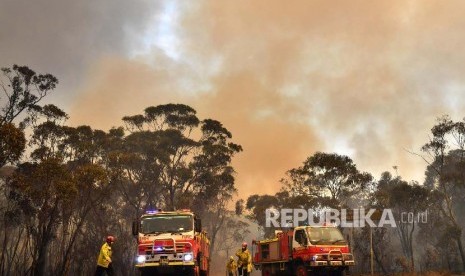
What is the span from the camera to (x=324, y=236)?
20.7 meters

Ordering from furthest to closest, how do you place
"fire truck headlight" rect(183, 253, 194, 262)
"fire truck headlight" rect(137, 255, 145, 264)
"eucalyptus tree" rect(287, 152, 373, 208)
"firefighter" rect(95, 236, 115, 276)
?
"eucalyptus tree" rect(287, 152, 373, 208)
"fire truck headlight" rect(183, 253, 194, 262)
"fire truck headlight" rect(137, 255, 145, 264)
"firefighter" rect(95, 236, 115, 276)

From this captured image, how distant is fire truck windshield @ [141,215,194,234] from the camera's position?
57.4ft

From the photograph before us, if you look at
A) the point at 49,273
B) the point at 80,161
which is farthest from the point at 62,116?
the point at 49,273

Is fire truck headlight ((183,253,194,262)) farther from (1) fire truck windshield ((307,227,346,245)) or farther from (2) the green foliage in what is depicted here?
(2) the green foliage

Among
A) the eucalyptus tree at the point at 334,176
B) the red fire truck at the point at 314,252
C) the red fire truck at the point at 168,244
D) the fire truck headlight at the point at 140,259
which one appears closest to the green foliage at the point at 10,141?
the red fire truck at the point at 168,244

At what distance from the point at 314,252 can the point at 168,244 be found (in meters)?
7.05

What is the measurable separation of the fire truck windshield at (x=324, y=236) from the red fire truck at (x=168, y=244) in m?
5.85

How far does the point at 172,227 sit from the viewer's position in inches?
692

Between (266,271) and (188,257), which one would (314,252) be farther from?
(266,271)

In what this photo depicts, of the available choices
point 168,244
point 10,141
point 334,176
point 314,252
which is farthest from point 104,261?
point 334,176

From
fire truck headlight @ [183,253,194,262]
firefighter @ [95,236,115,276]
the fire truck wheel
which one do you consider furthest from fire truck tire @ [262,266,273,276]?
firefighter @ [95,236,115,276]

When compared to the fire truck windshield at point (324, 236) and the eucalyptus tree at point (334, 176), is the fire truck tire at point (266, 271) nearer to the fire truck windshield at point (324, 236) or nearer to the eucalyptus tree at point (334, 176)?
the fire truck windshield at point (324, 236)

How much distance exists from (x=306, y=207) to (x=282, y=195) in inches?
475

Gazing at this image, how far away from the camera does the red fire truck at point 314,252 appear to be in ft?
65.2
